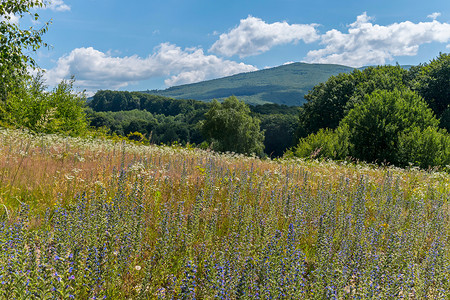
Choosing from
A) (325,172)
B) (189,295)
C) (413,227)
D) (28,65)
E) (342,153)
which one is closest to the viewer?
(189,295)

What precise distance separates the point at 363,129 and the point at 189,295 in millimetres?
23971

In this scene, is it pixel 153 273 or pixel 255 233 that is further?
pixel 255 233

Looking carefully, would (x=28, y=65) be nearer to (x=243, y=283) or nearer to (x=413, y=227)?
(x=243, y=283)

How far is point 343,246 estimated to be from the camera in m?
3.90

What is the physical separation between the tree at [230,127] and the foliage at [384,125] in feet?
104

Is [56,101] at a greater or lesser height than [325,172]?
greater

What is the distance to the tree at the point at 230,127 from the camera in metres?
55.7

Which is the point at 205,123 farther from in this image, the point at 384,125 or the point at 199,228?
the point at 199,228

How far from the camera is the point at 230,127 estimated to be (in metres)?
55.9

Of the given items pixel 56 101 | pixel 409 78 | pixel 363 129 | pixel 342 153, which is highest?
pixel 409 78

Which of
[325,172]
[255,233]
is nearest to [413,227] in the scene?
[255,233]

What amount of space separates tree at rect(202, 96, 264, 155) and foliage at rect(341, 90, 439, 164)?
104ft

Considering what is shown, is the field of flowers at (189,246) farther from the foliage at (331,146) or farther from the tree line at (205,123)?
the foliage at (331,146)

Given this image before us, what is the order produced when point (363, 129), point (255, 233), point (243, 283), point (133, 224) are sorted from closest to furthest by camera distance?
point (243, 283), point (133, 224), point (255, 233), point (363, 129)
